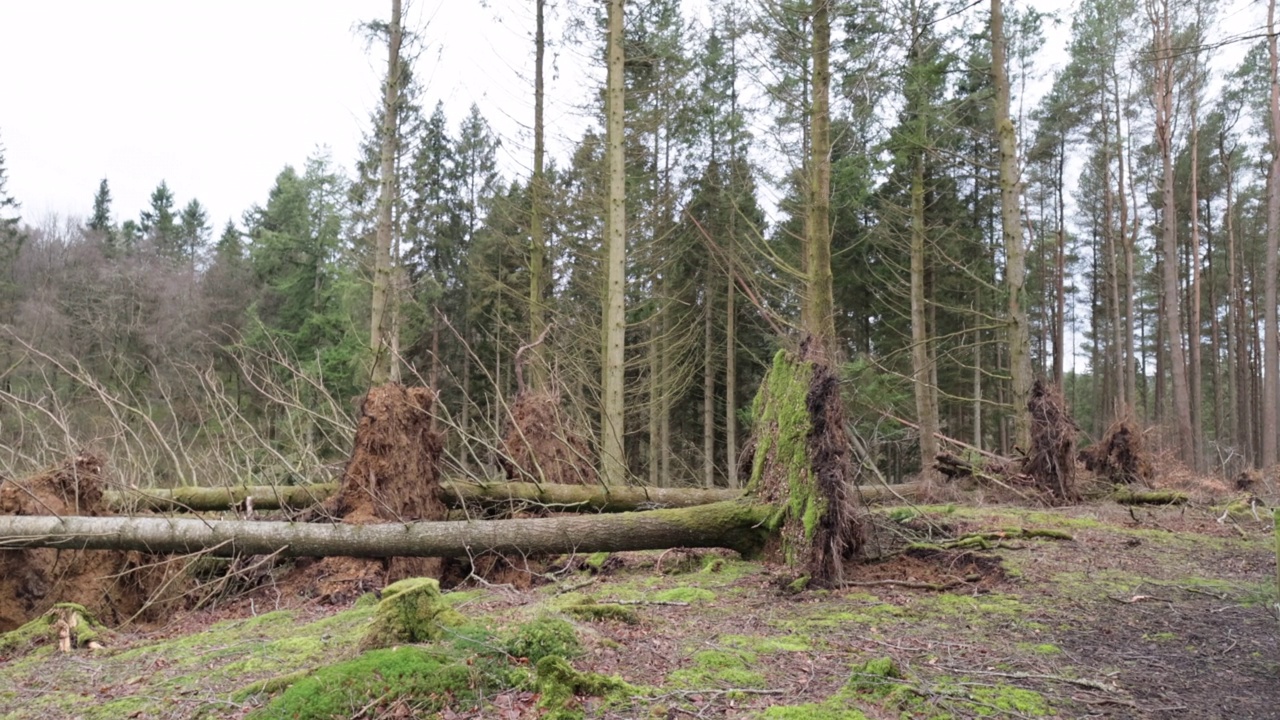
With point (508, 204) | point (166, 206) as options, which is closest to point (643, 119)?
point (508, 204)

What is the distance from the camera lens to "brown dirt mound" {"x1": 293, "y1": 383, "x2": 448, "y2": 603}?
245 inches

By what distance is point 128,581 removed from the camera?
6.63 meters

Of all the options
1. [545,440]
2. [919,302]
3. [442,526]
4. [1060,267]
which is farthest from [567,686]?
[1060,267]

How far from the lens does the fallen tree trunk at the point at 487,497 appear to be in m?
7.22

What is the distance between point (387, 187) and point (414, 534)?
6.94m

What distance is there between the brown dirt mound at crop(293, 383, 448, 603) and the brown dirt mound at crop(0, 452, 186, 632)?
1.46m

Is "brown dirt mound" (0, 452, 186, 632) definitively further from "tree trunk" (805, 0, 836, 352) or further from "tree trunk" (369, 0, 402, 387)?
"tree trunk" (805, 0, 836, 352)

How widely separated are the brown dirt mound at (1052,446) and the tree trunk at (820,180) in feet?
10.9

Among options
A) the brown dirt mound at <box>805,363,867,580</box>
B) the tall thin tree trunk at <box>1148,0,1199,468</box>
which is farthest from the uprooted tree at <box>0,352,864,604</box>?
the tall thin tree trunk at <box>1148,0,1199,468</box>

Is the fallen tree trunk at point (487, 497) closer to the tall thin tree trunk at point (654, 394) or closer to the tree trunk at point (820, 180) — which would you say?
the tree trunk at point (820, 180)

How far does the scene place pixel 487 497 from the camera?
286 inches

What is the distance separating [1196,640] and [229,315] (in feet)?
119

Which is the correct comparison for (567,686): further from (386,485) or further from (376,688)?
(386,485)

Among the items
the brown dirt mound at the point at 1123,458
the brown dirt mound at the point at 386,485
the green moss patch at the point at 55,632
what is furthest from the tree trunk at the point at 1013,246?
the green moss patch at the point at 55,632
